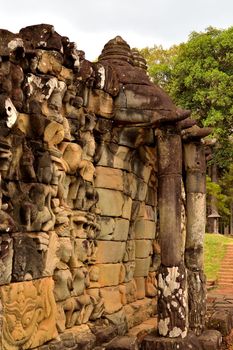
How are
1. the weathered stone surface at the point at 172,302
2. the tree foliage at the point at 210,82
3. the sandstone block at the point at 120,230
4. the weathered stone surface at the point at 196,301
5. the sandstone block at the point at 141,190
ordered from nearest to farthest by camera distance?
1. the weathered stone surface at the point at 172,302
2. the sandstone block at the point at 120,230
3. the weathered stone surface at the point at 196,301
4. the sandstone block at the point at 141,190
5. the tree foliage at the point at 210,82

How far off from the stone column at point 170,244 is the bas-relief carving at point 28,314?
196 centimetres

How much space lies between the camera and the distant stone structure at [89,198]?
481 centimetres

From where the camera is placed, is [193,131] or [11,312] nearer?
[11,312]

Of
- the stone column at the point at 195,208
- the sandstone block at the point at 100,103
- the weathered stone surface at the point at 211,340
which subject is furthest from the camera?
the stone column at the point at 195,208

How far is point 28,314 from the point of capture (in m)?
4.84

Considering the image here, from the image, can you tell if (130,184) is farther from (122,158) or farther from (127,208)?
(122,158)

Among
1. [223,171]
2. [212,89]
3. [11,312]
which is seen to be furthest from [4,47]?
[223,171]

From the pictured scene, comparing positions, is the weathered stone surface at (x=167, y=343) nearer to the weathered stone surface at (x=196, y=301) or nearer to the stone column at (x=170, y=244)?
the stone column at (x=170, y=244)

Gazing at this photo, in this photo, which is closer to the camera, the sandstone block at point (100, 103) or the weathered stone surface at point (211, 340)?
the sandstone block at point (100, 103)

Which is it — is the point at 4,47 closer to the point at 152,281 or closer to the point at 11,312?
the point at 11,312

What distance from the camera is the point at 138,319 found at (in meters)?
7.85

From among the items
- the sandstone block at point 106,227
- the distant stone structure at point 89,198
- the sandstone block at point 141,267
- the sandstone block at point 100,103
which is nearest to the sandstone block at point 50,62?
the distant stone structure at point 89,198

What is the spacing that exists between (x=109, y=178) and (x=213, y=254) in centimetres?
1182

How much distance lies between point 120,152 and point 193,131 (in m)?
1.66
